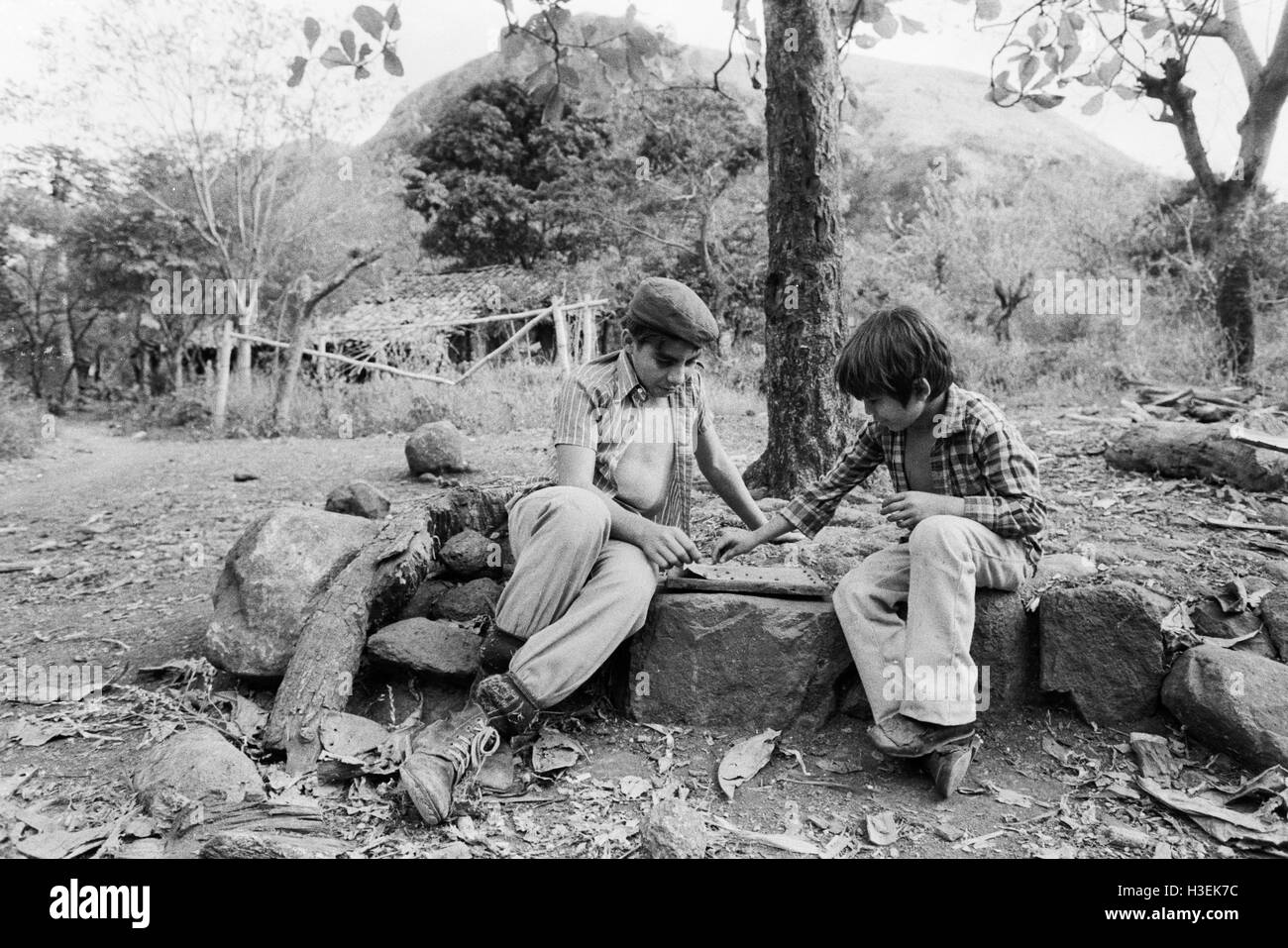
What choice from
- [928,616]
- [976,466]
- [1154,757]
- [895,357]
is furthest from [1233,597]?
[895,357]

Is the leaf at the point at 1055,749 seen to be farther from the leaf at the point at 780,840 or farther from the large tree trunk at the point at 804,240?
the large tree trunk at the point at 804,240

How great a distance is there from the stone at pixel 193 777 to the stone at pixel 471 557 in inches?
50.3

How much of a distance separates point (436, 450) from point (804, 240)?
3.74 meters

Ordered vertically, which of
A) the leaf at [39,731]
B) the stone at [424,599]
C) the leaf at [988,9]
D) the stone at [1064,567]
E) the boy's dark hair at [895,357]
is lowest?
the leaf at [39,731]

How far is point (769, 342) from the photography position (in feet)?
13.7

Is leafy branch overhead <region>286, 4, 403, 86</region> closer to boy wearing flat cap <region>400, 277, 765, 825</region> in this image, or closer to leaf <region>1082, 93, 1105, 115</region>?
boy wearing flat cap <region>400, 277, 765, 825</region>

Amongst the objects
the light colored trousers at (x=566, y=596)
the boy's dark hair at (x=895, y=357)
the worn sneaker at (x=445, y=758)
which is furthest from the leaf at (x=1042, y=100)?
the worn sneaker at (x=445, y=758)

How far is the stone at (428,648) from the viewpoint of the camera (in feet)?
9.93

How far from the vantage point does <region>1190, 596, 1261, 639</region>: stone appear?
2783 millimetres

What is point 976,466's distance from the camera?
104 inches

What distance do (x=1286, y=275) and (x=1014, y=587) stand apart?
49.1 ft

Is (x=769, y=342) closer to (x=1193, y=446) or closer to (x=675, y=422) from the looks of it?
(x=675, y=422)
